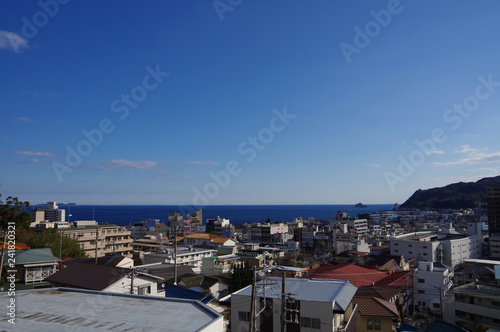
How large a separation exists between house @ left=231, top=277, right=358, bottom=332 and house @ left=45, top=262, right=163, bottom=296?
14.9 feet

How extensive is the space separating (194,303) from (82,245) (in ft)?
122

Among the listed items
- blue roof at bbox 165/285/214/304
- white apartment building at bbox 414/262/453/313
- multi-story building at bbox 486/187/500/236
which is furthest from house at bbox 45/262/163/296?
multi-story building at bbox 486/187/500/236

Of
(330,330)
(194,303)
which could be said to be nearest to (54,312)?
(194,303)

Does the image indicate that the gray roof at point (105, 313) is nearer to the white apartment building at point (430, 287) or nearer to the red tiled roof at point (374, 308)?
the red tiled roof at point (374, 308)

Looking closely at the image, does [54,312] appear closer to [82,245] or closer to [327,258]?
[82,245]

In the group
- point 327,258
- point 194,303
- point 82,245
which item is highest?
point 194,303

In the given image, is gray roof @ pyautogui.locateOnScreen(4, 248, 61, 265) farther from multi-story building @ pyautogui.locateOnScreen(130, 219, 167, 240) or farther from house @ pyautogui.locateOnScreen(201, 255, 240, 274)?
multi-story building @ pyautogui.locateOnScreen(130, 219, 167, 240)

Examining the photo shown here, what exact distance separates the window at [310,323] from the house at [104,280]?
24.0ft

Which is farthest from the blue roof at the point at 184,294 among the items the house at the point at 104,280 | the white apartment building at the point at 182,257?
the white apartment building at the point at 182,257

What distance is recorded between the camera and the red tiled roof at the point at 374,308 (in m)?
15.3

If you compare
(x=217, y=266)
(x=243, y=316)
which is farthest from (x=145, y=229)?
(x=243, y=316)

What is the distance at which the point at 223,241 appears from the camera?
1911 inches

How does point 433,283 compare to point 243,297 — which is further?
point 433,283

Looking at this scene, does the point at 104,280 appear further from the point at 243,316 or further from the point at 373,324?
the point at 373,324
